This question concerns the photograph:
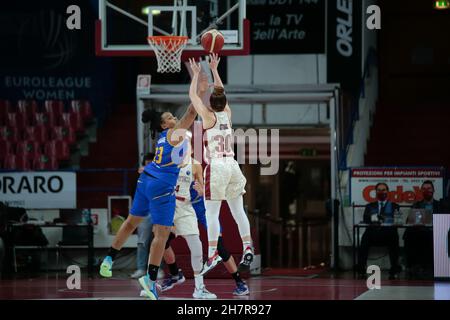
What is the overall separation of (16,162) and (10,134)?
106 cm

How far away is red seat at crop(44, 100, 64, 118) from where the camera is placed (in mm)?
21766

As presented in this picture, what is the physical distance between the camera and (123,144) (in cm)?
2189

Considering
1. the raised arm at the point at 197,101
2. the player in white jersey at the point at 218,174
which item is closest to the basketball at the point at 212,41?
the player in white jersey at the point at 218,174

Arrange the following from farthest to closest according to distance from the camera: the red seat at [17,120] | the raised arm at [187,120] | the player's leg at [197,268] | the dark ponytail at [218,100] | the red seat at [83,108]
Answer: the red seat at [83,108]
the red seat at [17,120]
the dark ponytail at [218,100]
the player's leg at [197,268]
the raised arm at [187,120]

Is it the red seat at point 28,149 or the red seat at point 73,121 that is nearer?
the red seat at point 28,149

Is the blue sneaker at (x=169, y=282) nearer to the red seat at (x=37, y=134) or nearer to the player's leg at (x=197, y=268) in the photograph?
the player's leg at (x=197, y=268)

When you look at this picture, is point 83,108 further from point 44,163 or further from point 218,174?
point 218,174

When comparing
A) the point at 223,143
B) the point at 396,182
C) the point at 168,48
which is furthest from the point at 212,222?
the point at 396,182

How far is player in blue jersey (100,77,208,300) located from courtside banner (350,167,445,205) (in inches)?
272

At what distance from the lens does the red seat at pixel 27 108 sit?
847 inches

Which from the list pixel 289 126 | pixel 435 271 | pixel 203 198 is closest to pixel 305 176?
pixel 289 126

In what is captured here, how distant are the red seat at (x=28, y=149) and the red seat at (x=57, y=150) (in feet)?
0.56

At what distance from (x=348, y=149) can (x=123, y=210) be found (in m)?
4.28

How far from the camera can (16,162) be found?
2023 cm
